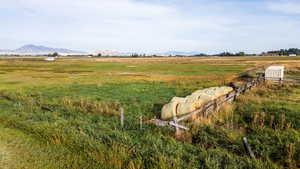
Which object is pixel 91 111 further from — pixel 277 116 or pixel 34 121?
pixel 277 116

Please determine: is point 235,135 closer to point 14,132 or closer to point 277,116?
point 277,116

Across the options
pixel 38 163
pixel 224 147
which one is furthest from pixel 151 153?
pixel 38 163

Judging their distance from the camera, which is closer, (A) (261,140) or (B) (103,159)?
(B) (103,159)

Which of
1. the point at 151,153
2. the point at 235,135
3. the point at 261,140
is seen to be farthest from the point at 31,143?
the point at 261,140

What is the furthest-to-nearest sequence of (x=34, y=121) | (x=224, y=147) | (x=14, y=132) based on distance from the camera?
(x=34, y=121) < (x=14, y=132) < (x=224, y=147)

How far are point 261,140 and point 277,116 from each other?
3.66m

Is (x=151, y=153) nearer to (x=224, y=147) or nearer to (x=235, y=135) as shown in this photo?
(x=224, y=147)

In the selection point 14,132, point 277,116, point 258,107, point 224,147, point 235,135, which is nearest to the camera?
point 224,147

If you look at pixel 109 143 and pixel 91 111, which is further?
pixel 91 111

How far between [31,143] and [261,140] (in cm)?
779

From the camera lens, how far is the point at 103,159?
5.96 meters

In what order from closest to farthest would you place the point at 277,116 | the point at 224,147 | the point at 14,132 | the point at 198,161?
the point at 198,161, the point at 224,147, the point at 14,132, the point at 277,116

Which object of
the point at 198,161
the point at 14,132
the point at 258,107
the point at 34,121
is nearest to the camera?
the point at 198,161

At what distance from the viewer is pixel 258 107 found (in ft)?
38.4
